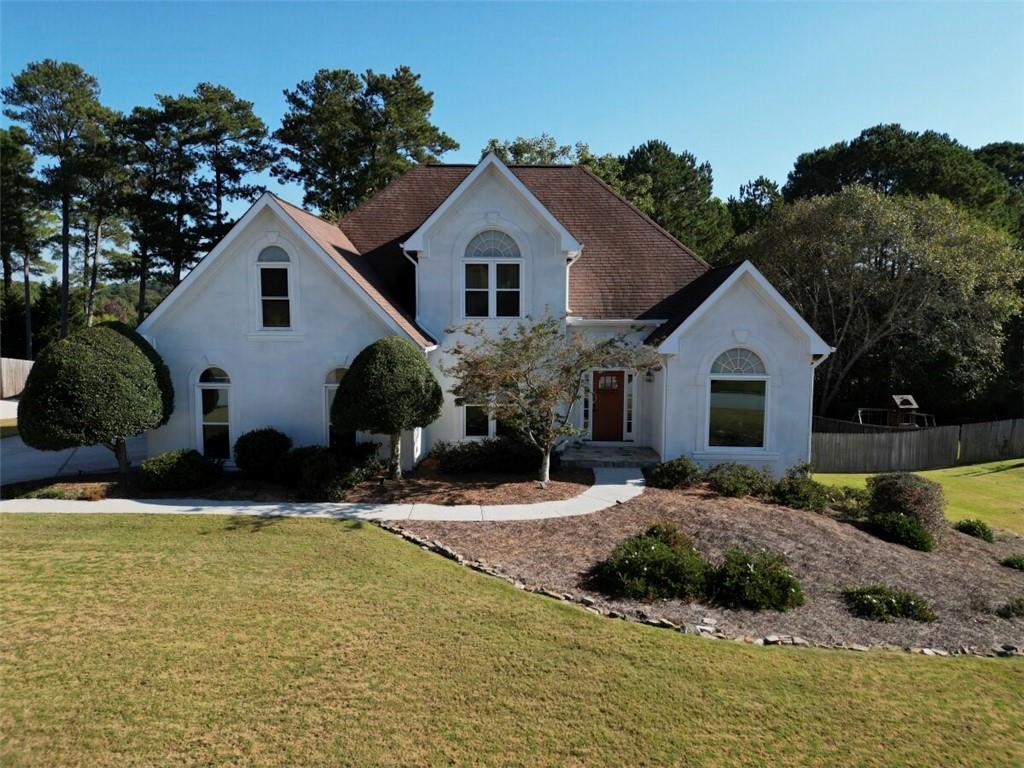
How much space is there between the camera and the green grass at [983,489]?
52.8 ft

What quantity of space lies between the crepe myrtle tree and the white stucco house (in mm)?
1848

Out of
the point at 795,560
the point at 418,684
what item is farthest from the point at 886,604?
the point at 418,684

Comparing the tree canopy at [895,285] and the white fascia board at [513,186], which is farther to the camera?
the tree canopy at [895,285]

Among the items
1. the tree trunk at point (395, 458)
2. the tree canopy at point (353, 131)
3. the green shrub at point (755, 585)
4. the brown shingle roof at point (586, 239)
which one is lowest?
the green shrub at point (755, 585)

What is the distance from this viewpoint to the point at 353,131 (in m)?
38.6

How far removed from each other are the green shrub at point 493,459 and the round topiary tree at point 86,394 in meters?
7.10

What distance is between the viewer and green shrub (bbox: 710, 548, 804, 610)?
8617 mm

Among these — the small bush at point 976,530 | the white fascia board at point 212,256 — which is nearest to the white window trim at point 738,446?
the small bush at point 976,530

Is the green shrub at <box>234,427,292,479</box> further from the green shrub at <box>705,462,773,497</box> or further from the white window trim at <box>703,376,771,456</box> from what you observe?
the white window trim at <box>703,376,771,456</box>

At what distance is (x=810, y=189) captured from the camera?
5125 centimetres

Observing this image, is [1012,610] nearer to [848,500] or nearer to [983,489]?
[848,500]

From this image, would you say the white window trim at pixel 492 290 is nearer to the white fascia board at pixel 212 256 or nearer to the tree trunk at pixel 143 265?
the white fascia board at pixel 212 256

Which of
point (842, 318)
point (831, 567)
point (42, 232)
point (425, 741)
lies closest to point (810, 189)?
point (842, 318)

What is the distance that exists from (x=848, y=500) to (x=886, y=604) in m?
6.48
